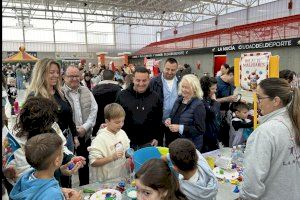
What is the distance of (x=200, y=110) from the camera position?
2.95 meters

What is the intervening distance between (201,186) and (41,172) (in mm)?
980

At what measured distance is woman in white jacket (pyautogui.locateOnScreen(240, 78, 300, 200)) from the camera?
5.47 ft

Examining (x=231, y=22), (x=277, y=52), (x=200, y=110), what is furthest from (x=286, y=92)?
(x=231, y=22)

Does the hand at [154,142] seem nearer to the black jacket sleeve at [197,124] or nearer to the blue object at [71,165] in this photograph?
the black jacket sleeve at [197,124]

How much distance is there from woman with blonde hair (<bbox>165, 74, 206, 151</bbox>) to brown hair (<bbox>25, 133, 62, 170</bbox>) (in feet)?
5.35

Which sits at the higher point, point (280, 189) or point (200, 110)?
point (200, 110)

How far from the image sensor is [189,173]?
5.80 ft

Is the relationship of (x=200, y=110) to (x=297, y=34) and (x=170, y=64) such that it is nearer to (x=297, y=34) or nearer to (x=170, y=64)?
(x=170, y=64)

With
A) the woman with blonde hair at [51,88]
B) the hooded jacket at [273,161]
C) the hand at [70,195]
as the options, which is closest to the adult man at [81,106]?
the woman with blonde hair at [51,88]

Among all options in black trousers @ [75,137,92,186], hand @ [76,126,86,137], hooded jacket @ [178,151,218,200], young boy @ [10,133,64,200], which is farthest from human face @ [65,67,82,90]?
hooded jacket @ [178,151,218,200]

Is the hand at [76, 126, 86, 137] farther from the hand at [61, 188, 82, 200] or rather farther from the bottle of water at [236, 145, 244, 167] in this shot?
the bottle of water at [236, 145, 244, 167]

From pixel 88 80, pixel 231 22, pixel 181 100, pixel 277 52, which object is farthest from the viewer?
pixel 231 22

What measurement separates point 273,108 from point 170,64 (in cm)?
193

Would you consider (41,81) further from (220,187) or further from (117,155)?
(220,187)
